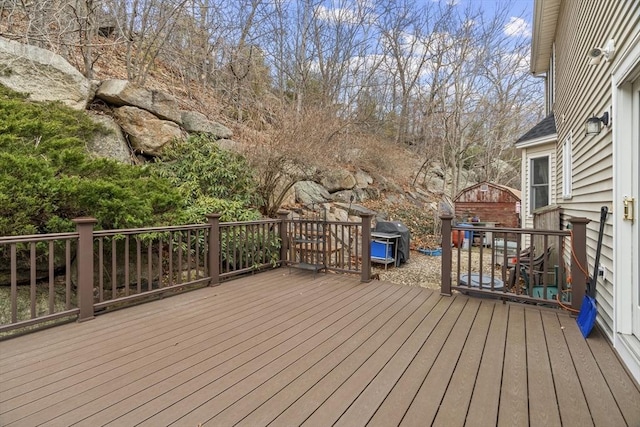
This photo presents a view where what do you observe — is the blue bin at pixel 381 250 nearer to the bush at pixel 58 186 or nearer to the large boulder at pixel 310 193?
the large boulder at pixel 310 193

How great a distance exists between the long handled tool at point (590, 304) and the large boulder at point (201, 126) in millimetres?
6636

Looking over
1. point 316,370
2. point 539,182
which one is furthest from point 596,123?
point 539,182

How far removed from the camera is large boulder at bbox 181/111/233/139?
716 cm

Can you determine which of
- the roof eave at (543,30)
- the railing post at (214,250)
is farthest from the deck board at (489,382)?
the roof eave at (543,30)

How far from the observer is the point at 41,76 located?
215 inches

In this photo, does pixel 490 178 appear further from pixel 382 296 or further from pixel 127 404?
pixel 127 404

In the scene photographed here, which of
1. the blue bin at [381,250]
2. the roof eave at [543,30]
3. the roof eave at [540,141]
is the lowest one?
the blue bin at [381,250]

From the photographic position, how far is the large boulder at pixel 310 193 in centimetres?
955

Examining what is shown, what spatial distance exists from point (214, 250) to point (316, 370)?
271 cm

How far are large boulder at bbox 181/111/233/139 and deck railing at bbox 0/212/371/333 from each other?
2.91 metres

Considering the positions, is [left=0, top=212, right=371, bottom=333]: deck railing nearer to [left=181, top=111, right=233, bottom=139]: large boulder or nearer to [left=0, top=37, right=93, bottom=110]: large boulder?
[left=181, top=111, right=233, bottom=139]: large boulder

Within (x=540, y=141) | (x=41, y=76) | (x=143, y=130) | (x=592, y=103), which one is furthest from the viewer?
(x=540, y=141)

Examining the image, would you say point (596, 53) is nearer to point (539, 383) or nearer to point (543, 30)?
point (539, 383)

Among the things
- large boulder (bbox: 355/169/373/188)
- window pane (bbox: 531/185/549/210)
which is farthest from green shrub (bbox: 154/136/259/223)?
window pane (bbox: 531/185/549/210)
